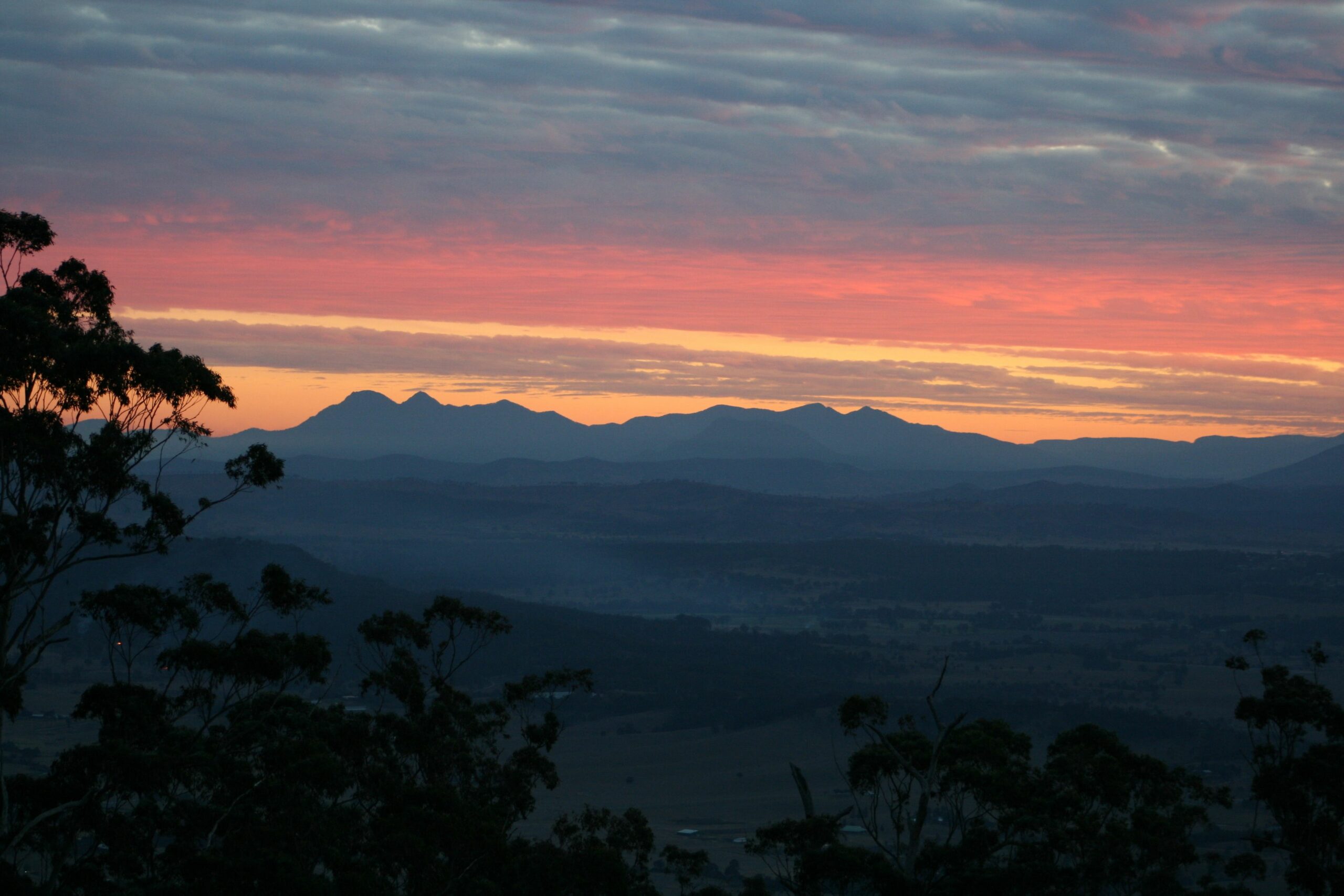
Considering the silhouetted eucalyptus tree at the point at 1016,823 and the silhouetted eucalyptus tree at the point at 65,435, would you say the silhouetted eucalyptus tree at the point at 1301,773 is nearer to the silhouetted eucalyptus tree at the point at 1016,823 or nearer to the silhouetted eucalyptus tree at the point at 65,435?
the silhouetted eucalyptus tree at the point at 1016,823

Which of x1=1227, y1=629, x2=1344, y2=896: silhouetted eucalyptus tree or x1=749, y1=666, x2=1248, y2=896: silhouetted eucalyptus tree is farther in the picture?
x1=1227, y1=629, x2=1344, y2=896: silhouetted eucalyptus tree

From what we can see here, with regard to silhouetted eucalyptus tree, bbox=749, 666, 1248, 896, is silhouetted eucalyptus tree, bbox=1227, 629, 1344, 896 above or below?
above

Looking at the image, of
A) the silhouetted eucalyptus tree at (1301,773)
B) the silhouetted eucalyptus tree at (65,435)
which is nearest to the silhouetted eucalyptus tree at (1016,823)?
the silhouetted eucalyptus tree at (1301,773)

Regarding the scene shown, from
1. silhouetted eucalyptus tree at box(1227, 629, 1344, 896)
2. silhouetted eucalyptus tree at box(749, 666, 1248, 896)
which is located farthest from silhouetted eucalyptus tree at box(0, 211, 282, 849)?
silhouetted eucalyptus tree at box(1227, 629, 1344, 896)

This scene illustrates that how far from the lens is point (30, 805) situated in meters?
21.4

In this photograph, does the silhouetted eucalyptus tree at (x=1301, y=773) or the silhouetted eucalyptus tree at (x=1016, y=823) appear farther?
the silhouetted eucalyptus tree at (x=1301, y=773)

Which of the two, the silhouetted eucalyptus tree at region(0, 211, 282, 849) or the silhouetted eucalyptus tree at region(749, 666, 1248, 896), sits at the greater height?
the silhouetted eucalyptus tree at region(0, 211, 282, 849)

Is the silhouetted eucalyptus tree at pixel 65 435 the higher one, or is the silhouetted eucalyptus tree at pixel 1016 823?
the silhouetted eucalyptus tree at pixel 65 435

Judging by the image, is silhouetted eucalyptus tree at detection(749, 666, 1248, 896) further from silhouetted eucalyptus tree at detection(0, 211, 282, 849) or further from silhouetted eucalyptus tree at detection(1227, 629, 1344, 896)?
silhouetted eucalyptus tree at detection(0, 211, 282, 849)

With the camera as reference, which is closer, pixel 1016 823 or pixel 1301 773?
pixel 1301 773

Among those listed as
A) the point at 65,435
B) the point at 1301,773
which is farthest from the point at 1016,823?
the point at 65,435

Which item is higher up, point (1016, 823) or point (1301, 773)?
point (1301, 773)

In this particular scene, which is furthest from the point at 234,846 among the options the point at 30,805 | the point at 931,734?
the point at 931,734

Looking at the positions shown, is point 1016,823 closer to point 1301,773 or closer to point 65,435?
point 1301,773
